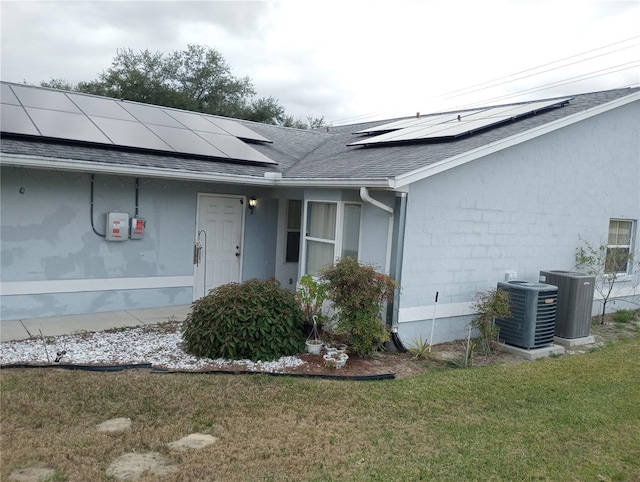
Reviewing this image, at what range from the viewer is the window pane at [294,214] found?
A: 1062 cm

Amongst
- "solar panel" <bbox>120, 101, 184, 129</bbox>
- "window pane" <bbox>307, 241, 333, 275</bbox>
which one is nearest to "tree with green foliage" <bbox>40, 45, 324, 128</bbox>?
"solar panel" <bbox>120, 101, 184, 129</bbox>

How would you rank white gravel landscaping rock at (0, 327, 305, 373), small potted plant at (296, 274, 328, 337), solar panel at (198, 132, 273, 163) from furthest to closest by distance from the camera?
solar panel at (198, 132, 273, 163) < small potted plant at (296, 274, 328, 337) < white gravel landscaping rock at (0, 327, 305, 373)

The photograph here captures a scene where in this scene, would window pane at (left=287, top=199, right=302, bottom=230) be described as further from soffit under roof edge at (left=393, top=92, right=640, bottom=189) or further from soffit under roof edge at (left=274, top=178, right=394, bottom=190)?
soffit under roof edge at (left=393, top=92, right=640, bottom=189)

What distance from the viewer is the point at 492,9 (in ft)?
38.7

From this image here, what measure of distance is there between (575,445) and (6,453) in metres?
4.60

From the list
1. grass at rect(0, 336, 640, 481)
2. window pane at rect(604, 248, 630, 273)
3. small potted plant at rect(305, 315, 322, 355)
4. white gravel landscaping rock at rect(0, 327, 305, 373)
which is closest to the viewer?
grass at rect(0, 336, 640, 481)

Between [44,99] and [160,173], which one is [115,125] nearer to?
[44,99]

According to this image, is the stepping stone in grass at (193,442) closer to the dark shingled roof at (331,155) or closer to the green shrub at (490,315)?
the dark shingled roof at (331,155)

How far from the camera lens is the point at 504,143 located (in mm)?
7852

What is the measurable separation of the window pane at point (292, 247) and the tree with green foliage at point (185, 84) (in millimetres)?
21576

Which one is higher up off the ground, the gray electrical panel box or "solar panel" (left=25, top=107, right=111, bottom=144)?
"solar panel" (left=25, top=107, right=111, bottom=144)

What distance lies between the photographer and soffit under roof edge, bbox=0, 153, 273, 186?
677 centimetres

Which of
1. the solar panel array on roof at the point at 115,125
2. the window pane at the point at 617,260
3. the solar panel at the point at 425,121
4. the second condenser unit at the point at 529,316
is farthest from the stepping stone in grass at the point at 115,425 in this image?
the window pane at the point at 617,260

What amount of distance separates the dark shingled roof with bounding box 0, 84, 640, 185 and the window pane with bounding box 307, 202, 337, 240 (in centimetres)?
52
